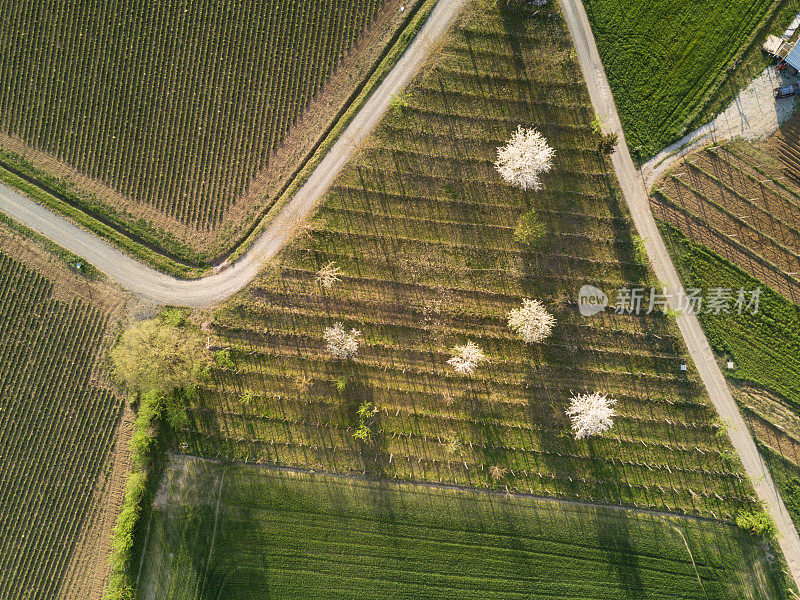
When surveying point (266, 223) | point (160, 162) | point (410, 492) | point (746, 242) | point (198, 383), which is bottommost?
point (410, 492)

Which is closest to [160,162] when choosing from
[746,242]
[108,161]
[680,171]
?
[108,161]

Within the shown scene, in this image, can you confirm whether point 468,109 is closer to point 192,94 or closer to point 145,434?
point 192,94

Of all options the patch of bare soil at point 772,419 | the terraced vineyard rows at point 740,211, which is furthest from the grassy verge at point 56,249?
the patch of bare soil at point 772,419

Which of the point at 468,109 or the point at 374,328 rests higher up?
the point at 468,109

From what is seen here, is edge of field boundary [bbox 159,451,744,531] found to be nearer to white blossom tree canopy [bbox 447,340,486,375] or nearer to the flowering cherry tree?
white blossom tree canopy [bbox 447,340,486,375]

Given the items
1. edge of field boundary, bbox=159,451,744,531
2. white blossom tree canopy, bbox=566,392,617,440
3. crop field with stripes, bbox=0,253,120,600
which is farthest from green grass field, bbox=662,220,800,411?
crop field with stripes, bbox=0,253,120,600

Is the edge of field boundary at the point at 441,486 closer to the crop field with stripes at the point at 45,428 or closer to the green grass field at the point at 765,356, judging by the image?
the green grass field at the point at 765,356

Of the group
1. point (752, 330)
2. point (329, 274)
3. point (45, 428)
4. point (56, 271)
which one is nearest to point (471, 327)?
point (329, 274)
